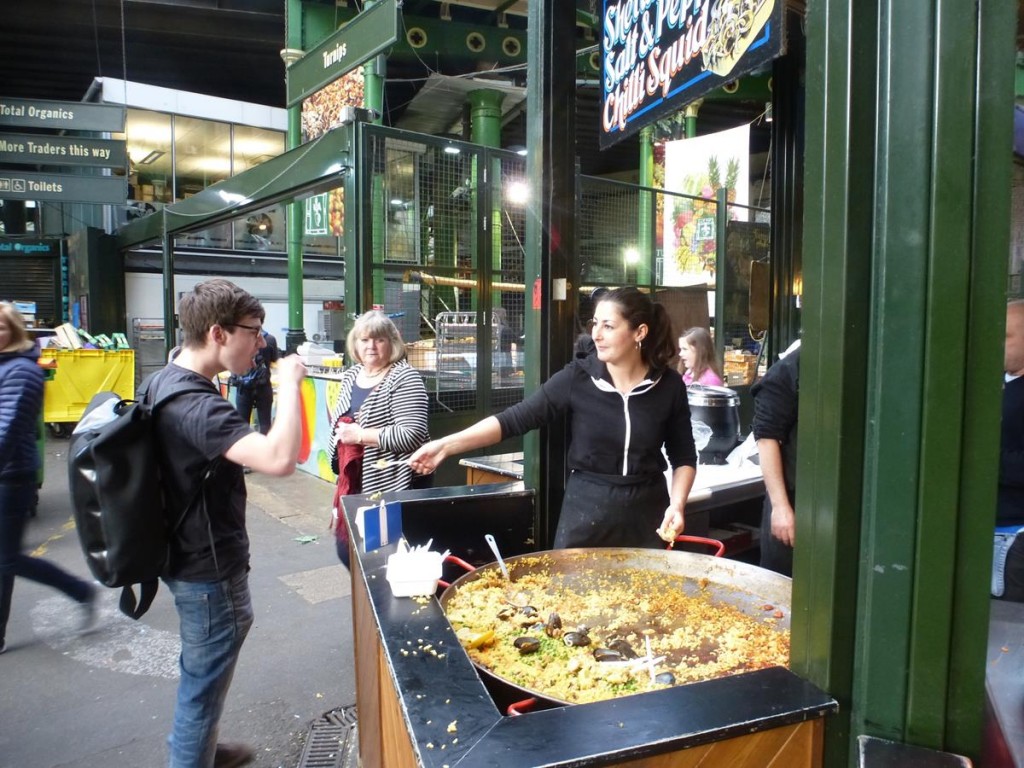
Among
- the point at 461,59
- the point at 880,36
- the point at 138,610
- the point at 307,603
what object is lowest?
the point at 307,603

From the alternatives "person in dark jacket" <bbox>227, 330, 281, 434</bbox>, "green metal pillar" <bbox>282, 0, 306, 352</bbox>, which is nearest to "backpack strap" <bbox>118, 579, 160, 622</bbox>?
"person in dark jacket" <bbox>227, 330, 281, 434</bbox>

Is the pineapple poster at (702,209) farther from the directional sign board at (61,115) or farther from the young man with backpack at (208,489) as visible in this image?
the young man with backpack at (208,489)

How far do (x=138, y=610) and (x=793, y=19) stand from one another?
5.54 m

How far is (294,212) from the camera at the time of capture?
12.6m

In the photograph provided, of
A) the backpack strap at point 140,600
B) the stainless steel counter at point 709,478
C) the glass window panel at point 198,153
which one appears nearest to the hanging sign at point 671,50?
the stainless steel counter at point 709,478

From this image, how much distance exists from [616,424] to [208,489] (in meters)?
1.53

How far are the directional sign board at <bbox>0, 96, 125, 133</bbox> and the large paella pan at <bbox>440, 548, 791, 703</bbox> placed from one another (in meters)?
10.9

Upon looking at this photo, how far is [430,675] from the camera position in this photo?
4.80 ft

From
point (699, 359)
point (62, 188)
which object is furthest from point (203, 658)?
point (62, 188)

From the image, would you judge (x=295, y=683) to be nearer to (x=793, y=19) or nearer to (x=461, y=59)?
(x=793, y=19)

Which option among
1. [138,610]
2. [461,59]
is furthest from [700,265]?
[138,610]

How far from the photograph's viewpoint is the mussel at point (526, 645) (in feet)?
6.23

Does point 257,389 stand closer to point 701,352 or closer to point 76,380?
point 76,380

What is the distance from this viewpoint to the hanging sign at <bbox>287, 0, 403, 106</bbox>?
18.6 ft
